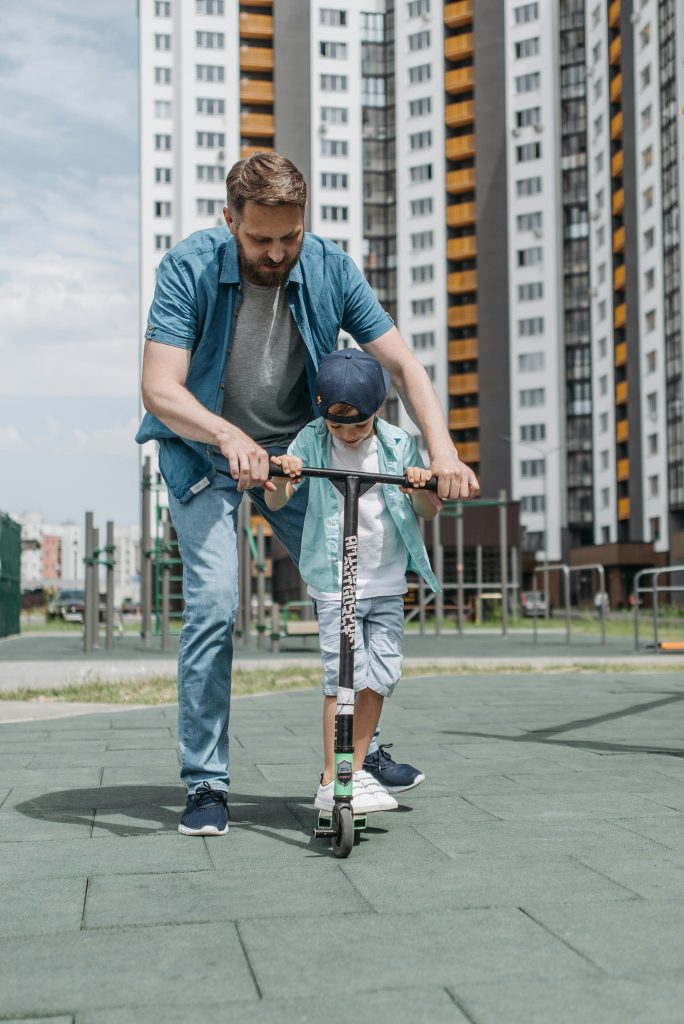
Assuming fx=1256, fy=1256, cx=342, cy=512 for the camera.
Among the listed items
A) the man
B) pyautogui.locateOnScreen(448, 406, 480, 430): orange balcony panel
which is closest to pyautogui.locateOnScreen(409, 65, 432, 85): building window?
pyautogui.locateOnScreen(448, 406, 480, 430): orange balcony panel

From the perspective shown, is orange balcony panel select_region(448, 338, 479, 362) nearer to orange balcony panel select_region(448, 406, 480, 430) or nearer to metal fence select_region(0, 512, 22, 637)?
orange balcony panel select_region(448, 406, 480, 430)

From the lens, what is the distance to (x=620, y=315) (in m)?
68.0

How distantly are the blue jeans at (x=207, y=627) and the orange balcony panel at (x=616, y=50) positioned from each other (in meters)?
69.3

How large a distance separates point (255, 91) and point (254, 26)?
388 centimetres

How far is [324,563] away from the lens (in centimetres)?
390

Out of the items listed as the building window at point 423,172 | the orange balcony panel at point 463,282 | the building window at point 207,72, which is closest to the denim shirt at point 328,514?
the orange balcony panel at point 463,282

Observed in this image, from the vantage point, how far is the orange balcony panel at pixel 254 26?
7456cm

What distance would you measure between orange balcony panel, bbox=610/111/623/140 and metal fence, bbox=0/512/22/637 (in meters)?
54.1

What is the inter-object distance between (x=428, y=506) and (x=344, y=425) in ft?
1.18

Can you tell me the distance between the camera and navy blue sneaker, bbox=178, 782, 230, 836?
365 centimetres

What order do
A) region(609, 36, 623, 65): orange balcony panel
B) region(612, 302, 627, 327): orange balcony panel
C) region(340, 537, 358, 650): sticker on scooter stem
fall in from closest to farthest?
region(340, 537, 358, 650): sticker on scooter stem → region(612, 302, 627, 327): orange balcony panel → region(609, 36, 623, 65): orange balcony panel

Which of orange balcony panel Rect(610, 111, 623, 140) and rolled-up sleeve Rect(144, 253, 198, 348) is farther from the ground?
orange balcony panel Rect(610, 111, 623, 140)

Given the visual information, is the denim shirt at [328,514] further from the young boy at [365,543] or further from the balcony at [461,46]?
the balcony at [461,46]

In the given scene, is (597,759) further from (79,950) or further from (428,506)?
(79,950)
